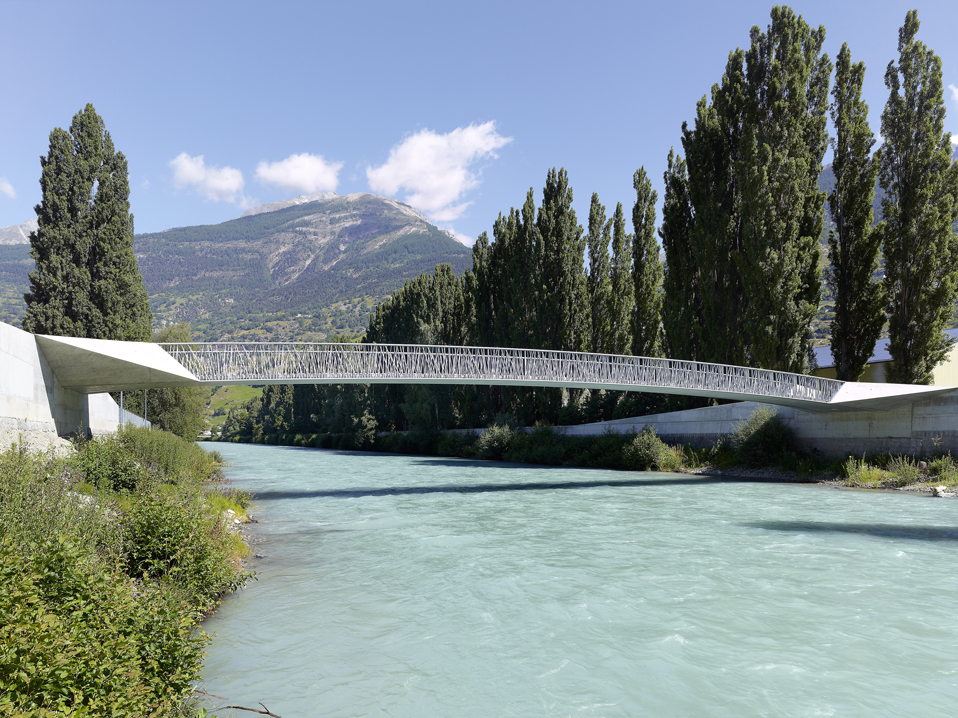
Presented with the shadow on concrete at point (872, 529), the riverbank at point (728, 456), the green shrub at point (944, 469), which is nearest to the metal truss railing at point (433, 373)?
the riverbank at point (728, 456)

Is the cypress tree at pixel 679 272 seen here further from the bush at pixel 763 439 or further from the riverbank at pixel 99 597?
the riverbank at pixel 99 597

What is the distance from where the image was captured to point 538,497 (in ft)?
68.2

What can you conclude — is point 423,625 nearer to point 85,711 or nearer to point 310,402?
point 85,711

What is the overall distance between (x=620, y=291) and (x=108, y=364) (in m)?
27.3

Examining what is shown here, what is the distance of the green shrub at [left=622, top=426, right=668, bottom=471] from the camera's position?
29.7m

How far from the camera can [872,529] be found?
45.2 ft

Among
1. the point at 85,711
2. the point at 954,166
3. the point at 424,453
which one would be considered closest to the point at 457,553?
the point at 85,711

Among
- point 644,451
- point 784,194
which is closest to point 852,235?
point 784,194

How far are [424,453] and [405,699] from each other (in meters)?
40.8

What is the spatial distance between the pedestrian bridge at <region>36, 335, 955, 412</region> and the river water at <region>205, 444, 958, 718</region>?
5.27m

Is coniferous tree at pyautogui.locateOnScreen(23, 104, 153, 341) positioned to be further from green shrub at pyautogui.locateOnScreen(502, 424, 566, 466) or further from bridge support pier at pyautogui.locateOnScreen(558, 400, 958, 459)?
bridge support pier at pyautogui.locateOnScreen(558, 400, 958, 459)

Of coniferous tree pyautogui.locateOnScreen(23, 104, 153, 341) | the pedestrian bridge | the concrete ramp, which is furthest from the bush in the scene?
coniferous tree pyautogui.locateOnScreen(23, 104, 153, 341)

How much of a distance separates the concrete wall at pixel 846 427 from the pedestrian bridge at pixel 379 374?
541 millimetres

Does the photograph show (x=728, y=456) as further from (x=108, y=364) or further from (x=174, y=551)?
(x=174, y=551)
